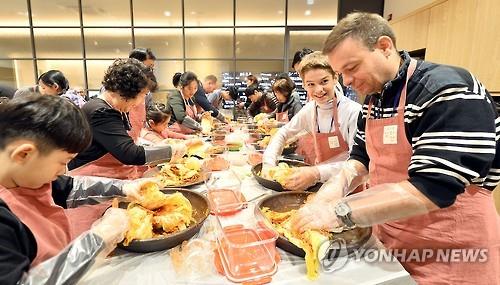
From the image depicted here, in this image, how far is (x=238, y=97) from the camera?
21.9ft

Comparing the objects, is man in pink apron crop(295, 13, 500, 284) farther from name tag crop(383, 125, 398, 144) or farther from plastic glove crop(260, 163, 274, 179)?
plastic glove crop(260, 163, 274, 179)

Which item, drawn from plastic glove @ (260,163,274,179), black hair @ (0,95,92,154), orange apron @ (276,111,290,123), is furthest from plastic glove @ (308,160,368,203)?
orange apron @ (276,111,290,123)

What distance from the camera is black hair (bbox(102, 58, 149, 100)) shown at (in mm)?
1821

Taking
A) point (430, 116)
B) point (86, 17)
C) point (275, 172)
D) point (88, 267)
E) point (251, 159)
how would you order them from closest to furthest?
point (88, 267), point (430, 116), point (275, 172), point (251, 159), point (86, 17)

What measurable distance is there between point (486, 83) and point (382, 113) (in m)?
2.63

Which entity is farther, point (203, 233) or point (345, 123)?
point (345, 123)

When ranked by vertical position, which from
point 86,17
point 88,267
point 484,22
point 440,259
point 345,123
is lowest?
point 440,259

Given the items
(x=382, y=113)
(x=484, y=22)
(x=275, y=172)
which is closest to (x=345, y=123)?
(x=275, y=172)

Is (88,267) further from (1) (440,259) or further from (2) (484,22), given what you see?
(2) (484,22)

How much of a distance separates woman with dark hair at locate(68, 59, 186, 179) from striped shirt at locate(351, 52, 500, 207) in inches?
59.1

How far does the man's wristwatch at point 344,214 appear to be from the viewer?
106cm

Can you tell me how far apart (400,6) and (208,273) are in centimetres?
625

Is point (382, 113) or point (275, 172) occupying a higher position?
point (382, 113)

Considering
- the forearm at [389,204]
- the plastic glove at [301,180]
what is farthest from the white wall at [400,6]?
the forearm at [389,204]
